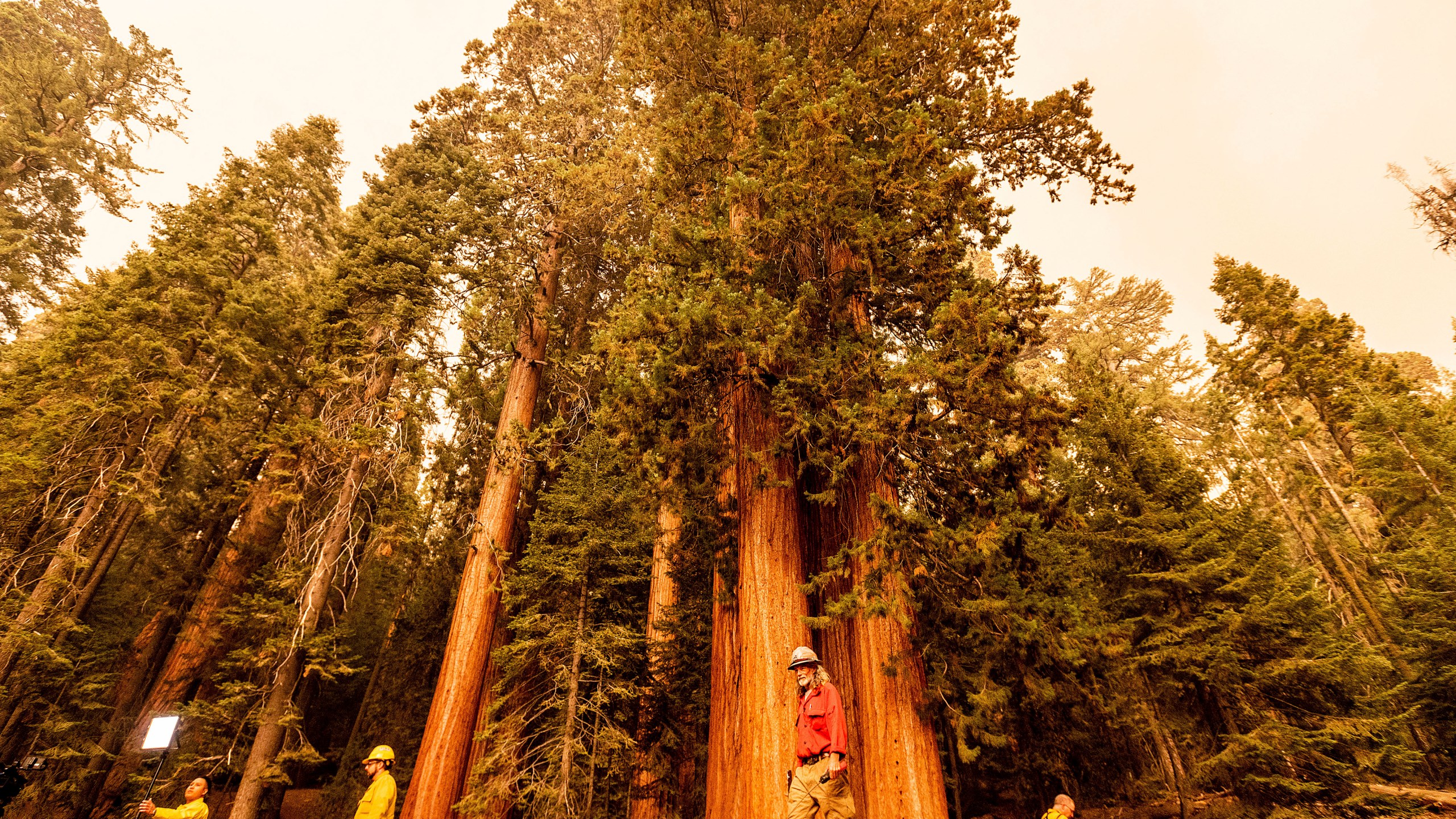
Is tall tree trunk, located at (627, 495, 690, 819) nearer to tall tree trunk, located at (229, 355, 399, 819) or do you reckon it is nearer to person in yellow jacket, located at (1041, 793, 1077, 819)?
person in yellow jacket, located at (1041, 793, 1077, 819)

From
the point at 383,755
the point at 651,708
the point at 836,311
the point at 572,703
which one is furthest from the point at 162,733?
the point at 836,311

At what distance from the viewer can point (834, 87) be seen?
5.89 meters

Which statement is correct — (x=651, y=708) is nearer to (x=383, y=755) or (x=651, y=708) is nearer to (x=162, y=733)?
(x=383, y=755)

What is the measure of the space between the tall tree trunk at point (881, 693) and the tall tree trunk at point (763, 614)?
59cm

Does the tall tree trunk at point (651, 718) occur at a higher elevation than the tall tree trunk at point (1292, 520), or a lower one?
lower

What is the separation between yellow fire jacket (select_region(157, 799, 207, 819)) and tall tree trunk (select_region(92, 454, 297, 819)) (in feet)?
17.2

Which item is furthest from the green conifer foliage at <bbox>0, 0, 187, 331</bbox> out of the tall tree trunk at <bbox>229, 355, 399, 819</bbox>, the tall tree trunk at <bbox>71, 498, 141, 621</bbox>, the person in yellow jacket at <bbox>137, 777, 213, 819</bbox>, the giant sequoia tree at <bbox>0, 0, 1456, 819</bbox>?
the person in yellow jacket at <bbox>137, 777, 213, 819</bbox>

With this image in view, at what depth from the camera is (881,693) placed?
4.73 meters

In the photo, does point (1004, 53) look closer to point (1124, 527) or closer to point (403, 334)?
point (1124, 527)

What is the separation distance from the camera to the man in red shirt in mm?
3570

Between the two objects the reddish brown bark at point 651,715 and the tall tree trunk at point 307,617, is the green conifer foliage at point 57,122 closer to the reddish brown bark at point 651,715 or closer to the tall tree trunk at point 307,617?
the tall tree trunk at point 307,617

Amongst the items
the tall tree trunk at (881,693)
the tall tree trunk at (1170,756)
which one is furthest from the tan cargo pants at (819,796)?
the tall tree trunk at (1170,756)

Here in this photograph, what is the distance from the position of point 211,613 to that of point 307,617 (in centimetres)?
479

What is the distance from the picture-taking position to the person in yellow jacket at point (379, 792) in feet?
17.5
